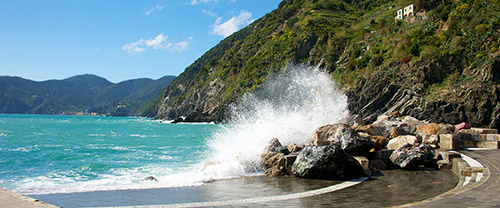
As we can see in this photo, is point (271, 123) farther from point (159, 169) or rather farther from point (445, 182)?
point (445, 182)

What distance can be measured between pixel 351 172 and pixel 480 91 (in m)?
38.3

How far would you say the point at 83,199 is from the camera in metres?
9.25

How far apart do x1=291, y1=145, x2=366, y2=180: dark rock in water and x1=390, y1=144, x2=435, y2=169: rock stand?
2122 millimetres

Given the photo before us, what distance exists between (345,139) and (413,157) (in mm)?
2468

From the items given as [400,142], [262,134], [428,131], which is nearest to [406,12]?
[428,131]

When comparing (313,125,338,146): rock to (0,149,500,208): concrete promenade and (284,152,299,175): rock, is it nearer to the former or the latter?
(284,152,299,175): rock

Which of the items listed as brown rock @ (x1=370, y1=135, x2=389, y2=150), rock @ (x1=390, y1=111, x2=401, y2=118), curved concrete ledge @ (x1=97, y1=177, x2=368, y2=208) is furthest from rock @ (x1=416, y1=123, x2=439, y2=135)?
rock @ (x1=390, y1=111, x2=401, y2=118)

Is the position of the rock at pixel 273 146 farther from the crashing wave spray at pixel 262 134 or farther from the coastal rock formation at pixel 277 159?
the crashing wave spray at pixel 262 134

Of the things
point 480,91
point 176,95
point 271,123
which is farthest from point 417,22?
point 176,95

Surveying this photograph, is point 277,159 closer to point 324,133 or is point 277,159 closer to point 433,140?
point 324,133

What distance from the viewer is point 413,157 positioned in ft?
39.6

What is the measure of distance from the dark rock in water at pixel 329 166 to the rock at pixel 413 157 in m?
2.12

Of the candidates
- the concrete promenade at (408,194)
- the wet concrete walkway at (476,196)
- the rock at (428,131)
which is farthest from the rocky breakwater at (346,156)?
the wet concrete walkway at (476,196)

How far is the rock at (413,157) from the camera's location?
12.0 meters
